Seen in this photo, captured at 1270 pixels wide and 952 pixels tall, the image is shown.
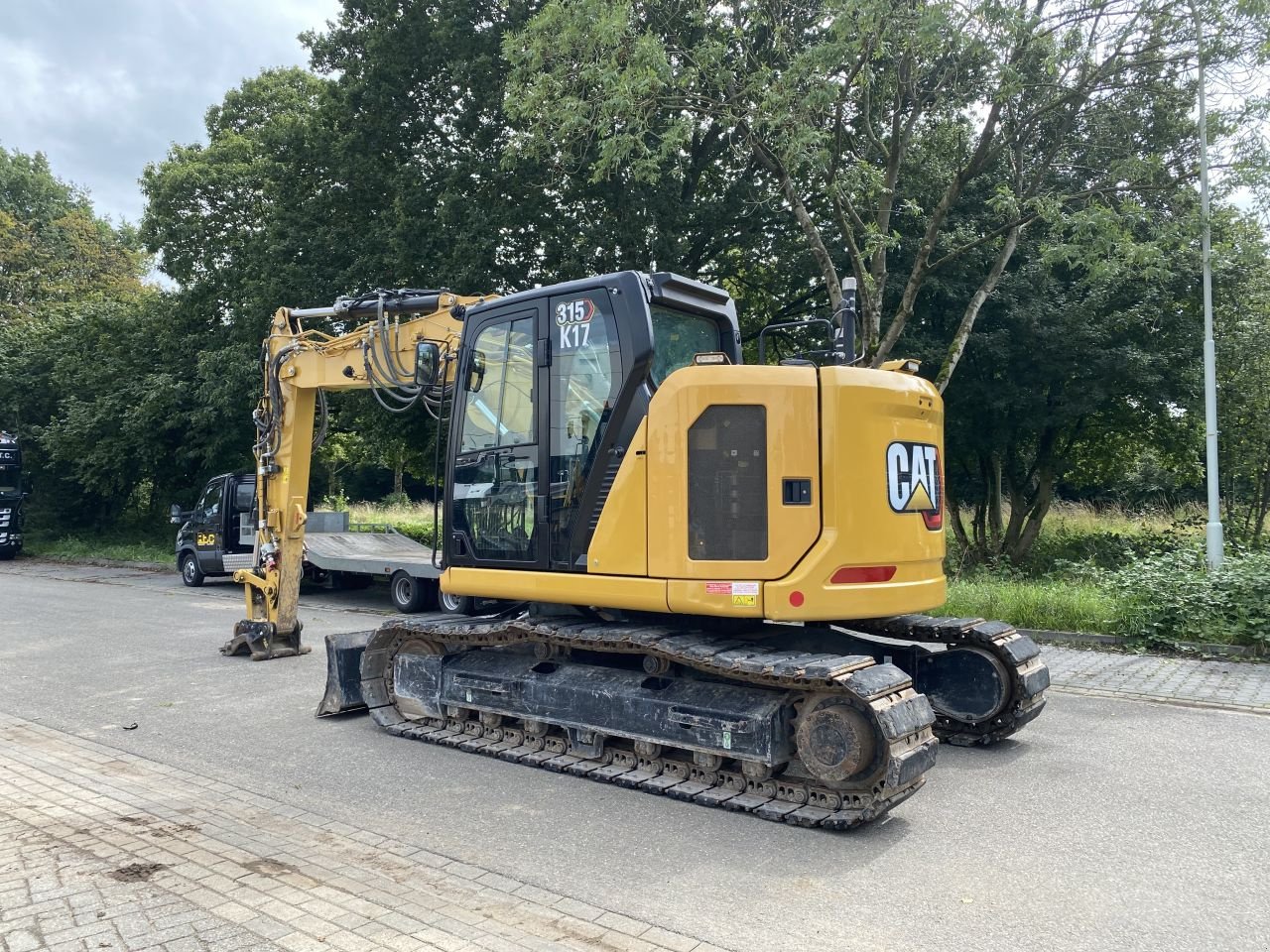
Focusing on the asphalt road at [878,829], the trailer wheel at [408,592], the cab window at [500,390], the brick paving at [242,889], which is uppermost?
the cab window at [500,390]

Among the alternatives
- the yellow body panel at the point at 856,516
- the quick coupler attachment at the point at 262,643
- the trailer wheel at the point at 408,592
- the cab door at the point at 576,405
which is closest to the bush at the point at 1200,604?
the yellow body panel at the point at 856,516

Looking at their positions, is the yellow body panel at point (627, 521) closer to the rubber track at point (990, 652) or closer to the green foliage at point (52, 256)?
the rubber track at point (990, 652)

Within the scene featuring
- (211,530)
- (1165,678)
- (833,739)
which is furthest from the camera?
(211,530)

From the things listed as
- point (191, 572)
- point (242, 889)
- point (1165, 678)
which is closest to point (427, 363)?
point (242, 889)

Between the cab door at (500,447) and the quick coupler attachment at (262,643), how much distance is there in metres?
4.38

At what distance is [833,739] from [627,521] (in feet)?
5.59

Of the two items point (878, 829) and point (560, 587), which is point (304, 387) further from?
point (878, 829)

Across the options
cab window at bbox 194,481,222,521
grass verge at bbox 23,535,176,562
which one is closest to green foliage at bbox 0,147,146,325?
grass verge at bbox 23,535,176,562

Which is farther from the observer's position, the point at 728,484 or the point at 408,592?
the point at 408,592

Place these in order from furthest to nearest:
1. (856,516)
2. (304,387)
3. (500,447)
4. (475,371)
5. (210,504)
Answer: (210,504), (304,387), (475,371), (500,447), (856,516)

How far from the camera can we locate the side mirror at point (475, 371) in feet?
21.7

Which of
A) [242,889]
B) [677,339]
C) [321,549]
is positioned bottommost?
[242,889]

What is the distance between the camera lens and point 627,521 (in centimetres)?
562

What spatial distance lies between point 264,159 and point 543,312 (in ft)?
55.6
